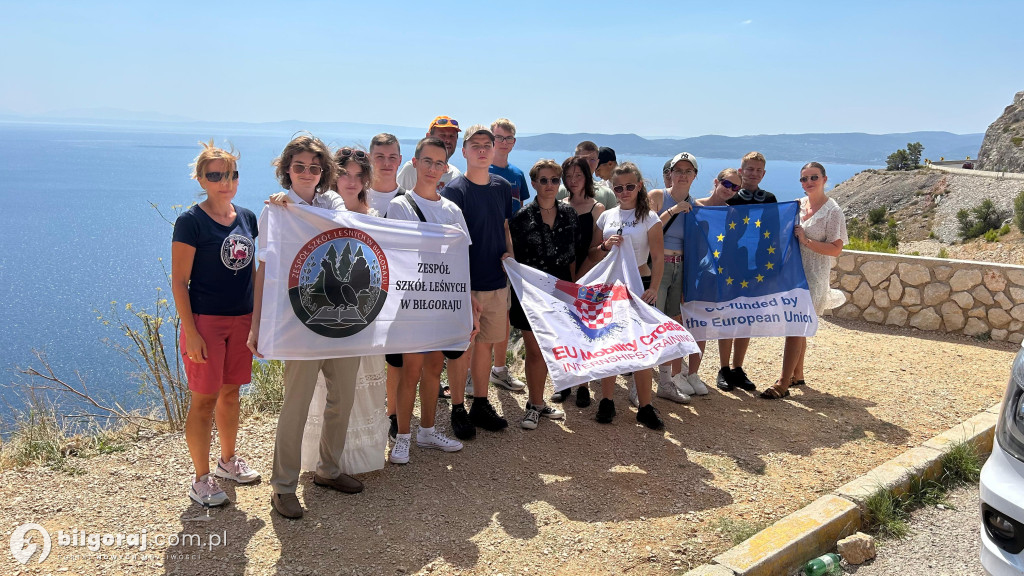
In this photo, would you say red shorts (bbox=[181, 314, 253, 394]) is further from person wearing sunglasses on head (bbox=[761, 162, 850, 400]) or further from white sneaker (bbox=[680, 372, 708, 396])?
person wearing sunglasses on head (bbox=[761, 162, 850, 400])

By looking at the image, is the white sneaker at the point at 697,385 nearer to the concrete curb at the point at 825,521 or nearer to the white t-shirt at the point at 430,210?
the concrete curb at the point at 825,521

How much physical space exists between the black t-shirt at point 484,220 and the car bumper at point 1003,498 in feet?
11.7

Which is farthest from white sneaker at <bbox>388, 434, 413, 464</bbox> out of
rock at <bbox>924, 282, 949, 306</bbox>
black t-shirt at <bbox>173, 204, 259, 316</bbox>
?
rock at <bbox>924, 282, 949, 306</bbox>

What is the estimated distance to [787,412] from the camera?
258 inches

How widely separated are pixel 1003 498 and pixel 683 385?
4.21 meters

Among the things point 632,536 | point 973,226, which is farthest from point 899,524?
point 973,226

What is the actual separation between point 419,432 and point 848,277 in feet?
24.6

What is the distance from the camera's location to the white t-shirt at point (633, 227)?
6023 mm

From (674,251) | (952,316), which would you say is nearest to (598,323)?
(674,251)

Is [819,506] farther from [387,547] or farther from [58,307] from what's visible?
[58,307]

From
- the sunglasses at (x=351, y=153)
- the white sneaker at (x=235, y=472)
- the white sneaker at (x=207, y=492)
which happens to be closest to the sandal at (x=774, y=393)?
the sunglasses at (x=351, y=153)

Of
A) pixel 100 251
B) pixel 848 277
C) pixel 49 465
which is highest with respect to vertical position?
pixel 848 277

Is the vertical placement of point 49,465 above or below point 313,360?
below

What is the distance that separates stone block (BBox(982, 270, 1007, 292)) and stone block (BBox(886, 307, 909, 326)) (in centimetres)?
105
